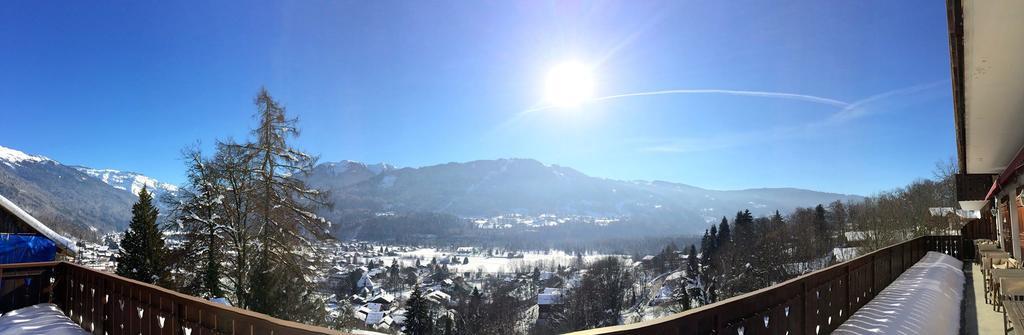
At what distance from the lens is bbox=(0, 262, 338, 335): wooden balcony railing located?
3.27 meters

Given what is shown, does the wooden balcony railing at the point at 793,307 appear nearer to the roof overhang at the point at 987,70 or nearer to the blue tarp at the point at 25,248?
the roof overhang at the point at 987,70

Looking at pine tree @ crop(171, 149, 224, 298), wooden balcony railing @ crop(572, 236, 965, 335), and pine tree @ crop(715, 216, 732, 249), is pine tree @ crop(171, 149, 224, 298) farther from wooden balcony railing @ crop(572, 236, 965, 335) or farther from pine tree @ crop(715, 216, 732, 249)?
pine tree @ crop(715, 216, 732, 249)

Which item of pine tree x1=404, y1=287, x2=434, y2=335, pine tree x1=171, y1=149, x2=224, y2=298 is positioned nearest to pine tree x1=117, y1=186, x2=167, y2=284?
pine tree x1=171, y1=149, x2=224, y2=298

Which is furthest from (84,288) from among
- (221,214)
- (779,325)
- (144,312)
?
(221,214)

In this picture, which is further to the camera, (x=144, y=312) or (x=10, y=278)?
(x=10, y=278)

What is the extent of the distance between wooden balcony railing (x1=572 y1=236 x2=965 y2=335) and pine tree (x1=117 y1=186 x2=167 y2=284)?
1857 centimetres

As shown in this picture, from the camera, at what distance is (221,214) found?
16188 mm

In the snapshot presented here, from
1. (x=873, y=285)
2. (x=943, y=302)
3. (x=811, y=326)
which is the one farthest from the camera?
(x=873, y=285)

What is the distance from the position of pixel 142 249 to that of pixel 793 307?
64.9ft

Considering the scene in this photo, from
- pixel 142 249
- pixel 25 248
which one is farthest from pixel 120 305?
pixel 142 249

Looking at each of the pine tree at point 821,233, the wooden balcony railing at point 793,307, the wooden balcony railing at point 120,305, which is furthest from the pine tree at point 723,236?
the wooden balcony railing at point 120,305

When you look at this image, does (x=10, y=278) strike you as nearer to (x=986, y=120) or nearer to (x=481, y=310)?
(x=986, y=120)

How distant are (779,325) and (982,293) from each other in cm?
878

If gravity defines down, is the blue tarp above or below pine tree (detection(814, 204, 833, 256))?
above
